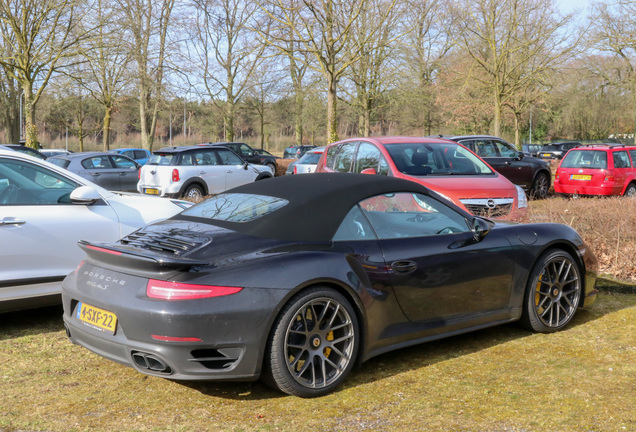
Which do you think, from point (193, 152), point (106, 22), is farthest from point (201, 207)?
point (106, 22)

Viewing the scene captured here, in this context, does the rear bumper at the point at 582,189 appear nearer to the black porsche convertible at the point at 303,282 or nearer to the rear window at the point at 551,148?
the black porsche convertible at the point at 303,282

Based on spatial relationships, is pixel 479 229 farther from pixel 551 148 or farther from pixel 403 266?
pixel 551 148

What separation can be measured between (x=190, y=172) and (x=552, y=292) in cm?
1304

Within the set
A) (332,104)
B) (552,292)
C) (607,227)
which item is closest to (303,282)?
(552,292)

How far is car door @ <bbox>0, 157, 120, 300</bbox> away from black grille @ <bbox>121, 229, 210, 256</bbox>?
4.46 ft

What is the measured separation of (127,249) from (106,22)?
2329 cm

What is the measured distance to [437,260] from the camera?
4.59m

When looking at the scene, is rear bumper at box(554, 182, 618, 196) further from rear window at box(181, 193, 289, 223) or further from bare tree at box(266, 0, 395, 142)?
rear window at box(181, 193, 289, 223)

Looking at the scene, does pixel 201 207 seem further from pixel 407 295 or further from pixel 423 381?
pixel 423 381

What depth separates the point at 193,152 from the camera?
57.3ft

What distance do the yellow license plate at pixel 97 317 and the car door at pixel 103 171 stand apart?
1489 centimetres

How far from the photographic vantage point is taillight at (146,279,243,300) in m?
3.66

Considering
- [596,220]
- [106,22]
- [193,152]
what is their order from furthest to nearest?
[106,22]
[193,152]
[596,220]

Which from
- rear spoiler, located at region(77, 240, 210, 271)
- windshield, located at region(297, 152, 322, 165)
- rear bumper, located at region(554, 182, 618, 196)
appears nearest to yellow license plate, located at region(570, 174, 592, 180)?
rear bumper, located at region(554, 182, 618, 196)
